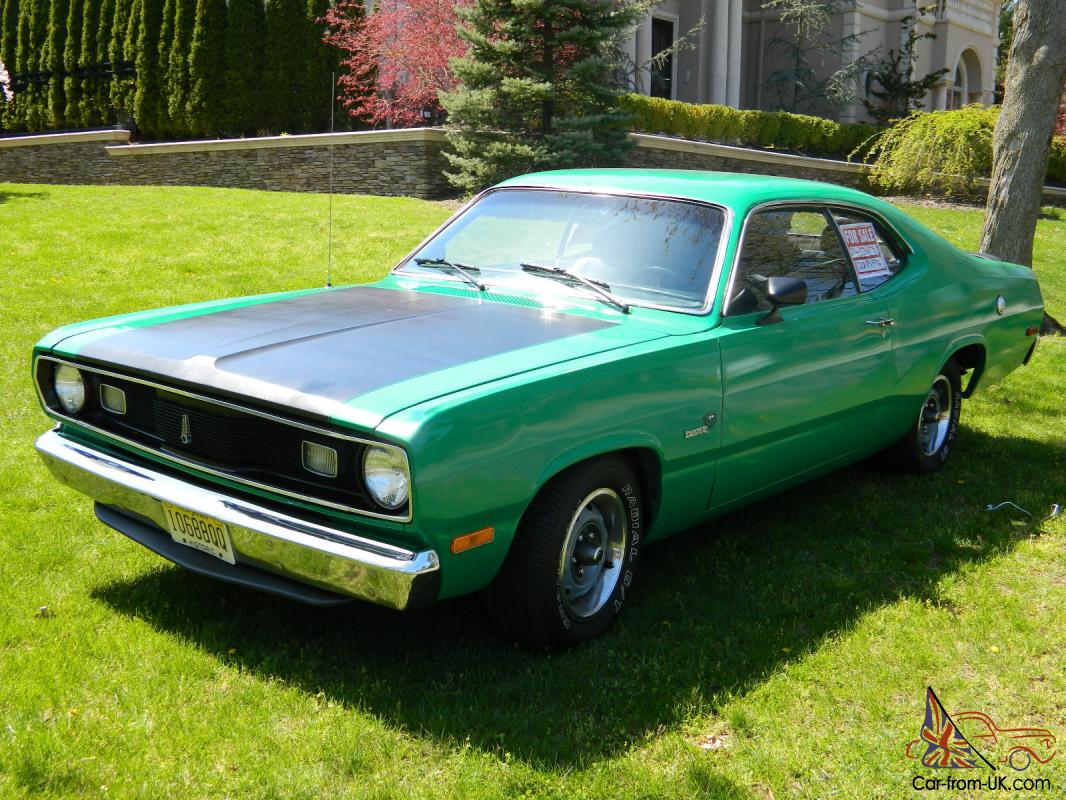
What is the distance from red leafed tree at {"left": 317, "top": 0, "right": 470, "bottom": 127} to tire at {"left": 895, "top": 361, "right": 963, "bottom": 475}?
42.0 ft

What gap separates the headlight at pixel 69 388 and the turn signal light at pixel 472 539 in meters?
1.74

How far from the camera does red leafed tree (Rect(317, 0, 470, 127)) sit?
1747cm

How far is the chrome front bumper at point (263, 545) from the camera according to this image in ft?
10.4

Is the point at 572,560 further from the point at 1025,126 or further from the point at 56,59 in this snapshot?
the point at 56,59

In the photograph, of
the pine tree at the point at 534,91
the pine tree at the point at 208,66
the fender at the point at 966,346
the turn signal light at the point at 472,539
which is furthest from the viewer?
the pine tree at the point at 208,66

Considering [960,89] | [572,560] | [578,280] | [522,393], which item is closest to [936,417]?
[578,280]

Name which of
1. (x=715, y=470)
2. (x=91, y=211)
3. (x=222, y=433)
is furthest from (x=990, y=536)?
(x=91, y=211)

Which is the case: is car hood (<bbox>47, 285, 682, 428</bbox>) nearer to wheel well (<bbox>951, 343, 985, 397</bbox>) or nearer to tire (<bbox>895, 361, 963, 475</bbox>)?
tire (<bbox>895, 361, 963, 475</bbox>)

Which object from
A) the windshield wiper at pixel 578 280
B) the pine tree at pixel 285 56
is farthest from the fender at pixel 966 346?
the pine tree at pixel 285 56

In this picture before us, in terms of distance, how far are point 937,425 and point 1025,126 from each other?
4.57m

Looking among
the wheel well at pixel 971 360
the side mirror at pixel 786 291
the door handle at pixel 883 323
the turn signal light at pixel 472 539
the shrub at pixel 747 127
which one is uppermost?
the shrub at pixel 747 127

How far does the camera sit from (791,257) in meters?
4.83

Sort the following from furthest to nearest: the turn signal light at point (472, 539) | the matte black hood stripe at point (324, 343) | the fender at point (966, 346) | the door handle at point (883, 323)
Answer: the fender at point (966, 346) → the door handle at point (883, 323) → the matte black hood stripe at point (324, 343) → the turn signal light at point (472, 539)

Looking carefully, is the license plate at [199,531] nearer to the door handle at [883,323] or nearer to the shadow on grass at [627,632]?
the shadow on grass at [627,632]
